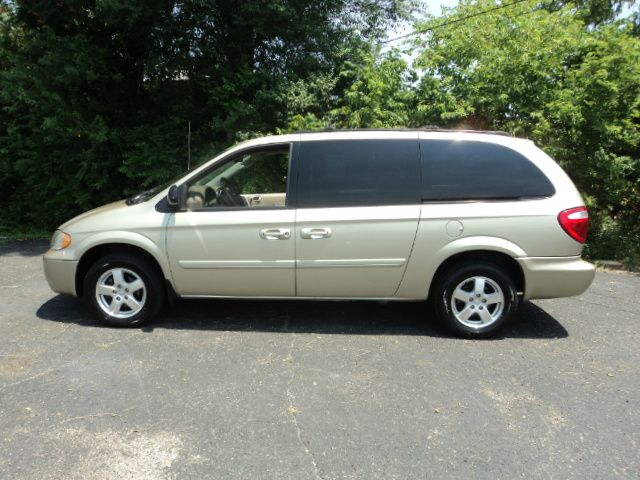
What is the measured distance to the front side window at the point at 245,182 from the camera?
4523mm

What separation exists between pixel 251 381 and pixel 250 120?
575 cm

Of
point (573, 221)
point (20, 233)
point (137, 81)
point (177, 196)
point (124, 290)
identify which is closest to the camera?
point (573, 221)

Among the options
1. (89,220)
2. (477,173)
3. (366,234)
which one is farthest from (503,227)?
(89,220)

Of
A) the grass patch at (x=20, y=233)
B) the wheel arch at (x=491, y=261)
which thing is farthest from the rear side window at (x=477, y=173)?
the grass patch at (x=20, y=233)

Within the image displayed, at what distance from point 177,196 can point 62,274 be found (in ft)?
4.38

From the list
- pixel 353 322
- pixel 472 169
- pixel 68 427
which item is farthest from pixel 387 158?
pixel 68 427

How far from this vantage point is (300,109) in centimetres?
837

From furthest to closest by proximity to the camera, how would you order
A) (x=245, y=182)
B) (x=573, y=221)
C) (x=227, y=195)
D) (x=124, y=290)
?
(x=245, y=182) → (x=227, y=195) → (x=124, y=290) → (x=573, y=221)

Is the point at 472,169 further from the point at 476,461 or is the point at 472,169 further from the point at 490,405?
the point at 476,461

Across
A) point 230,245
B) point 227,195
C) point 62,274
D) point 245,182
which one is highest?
point 245,182

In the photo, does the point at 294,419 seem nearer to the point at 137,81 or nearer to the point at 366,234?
the point at 366,234

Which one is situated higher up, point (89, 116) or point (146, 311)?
point (89, 116)

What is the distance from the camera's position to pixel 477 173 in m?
4.27

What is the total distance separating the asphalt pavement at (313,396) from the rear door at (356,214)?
557 mm
